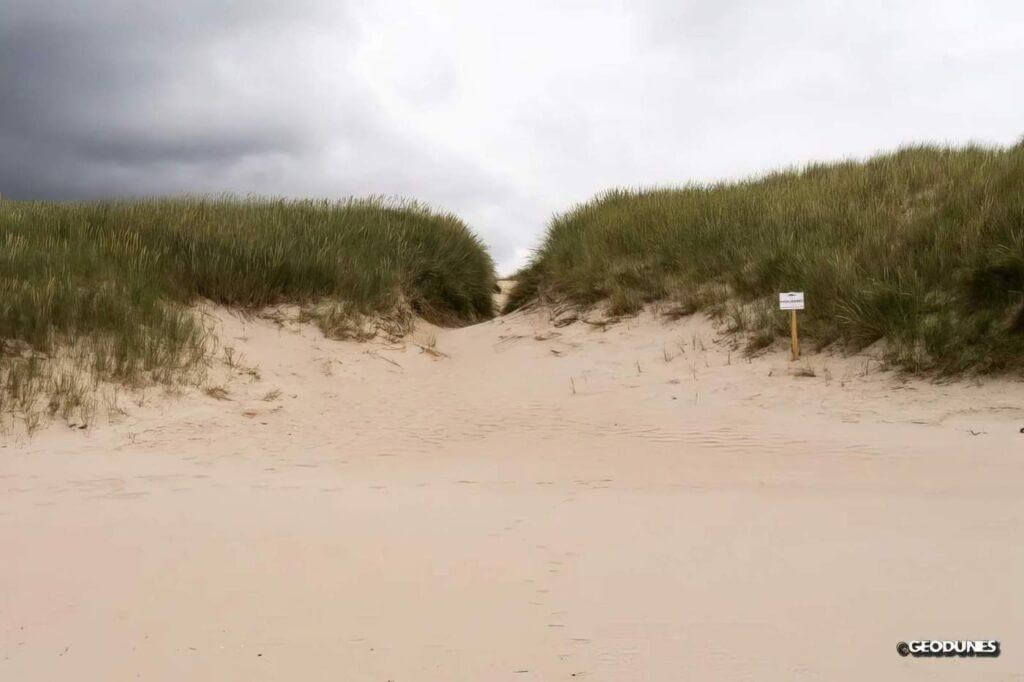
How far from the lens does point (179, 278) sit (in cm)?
862

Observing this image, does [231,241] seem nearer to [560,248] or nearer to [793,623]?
[560,248]

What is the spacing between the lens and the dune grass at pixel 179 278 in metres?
6.71

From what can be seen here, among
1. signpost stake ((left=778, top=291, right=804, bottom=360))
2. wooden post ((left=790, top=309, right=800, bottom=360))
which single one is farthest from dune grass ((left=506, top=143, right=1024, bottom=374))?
signpost stake ((left=778, top=291, right=804, bottom=360))

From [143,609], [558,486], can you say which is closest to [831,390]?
[558,486]

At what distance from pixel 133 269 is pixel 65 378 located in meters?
2.24
